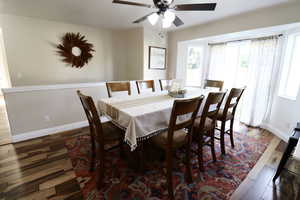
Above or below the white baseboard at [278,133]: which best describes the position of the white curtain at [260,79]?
above

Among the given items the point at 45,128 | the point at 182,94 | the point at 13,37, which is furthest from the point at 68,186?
the point at 13,37

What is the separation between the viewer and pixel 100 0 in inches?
88.1

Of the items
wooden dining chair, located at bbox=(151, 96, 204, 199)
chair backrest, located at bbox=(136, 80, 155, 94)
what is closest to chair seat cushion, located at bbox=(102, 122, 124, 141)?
wooden dining chair, located at bbox=(151, 96, 204, 199)

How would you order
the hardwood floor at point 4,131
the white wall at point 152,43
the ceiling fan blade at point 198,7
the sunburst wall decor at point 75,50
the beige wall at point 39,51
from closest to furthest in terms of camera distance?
the ceiling fan blade at point 198,7, the hardwood floor at point 4,131, the beige wall at point 39,51, the sunburst wall decor at point 75,50, the white wall at point 152,43

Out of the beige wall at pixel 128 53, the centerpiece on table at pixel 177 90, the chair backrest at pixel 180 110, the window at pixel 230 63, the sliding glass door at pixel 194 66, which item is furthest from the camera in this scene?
the sliding glass door at pixel 194 66

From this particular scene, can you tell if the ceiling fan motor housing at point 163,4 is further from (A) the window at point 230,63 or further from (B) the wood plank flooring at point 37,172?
(A) the window at point 230,63

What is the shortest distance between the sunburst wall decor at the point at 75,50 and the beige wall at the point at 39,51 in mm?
113

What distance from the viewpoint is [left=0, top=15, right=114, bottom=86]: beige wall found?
3.01m

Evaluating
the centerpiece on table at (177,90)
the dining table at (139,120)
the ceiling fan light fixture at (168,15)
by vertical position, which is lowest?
the dining table at (139,120)

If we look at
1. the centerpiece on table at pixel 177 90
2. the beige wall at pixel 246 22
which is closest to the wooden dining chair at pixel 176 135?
the centerpiece on table at pixel 177 90

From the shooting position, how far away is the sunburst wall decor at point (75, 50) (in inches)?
137

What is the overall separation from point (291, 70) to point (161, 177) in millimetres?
3206

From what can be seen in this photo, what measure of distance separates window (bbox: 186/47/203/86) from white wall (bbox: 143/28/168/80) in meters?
0.79

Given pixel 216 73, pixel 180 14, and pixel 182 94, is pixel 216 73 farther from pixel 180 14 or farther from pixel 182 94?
pixel 182 94
